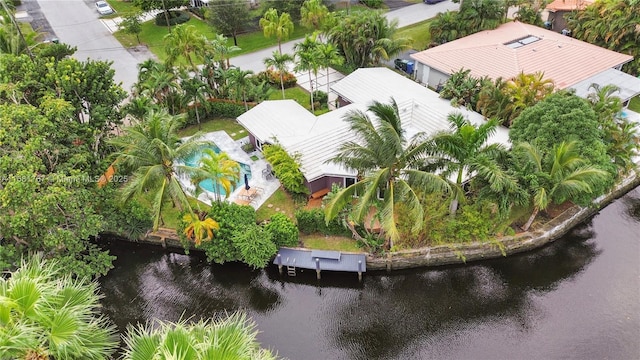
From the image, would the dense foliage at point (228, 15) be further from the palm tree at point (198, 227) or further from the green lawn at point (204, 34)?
the palm tree at point (198, 227)

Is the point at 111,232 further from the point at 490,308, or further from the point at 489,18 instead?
the point at 489,18

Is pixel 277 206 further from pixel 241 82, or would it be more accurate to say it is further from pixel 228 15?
pixel 228 15

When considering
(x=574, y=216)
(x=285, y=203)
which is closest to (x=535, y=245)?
(x=574, y=216)

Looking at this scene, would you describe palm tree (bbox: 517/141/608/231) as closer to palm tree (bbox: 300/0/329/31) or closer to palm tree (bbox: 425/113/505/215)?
palm tree (bbox: 425/113/505/215)

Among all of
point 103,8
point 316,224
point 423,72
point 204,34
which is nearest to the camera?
point 316,224

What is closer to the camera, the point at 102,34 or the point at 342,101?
the point at 342,101

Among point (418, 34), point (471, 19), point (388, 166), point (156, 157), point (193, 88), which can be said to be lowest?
point (418, 34)

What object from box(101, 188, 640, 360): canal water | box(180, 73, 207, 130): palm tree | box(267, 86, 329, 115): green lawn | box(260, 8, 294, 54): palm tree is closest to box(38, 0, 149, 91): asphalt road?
box(180, 73, 207, 130): palm tree

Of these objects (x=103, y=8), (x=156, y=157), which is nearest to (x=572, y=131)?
(x=156, y=157)
